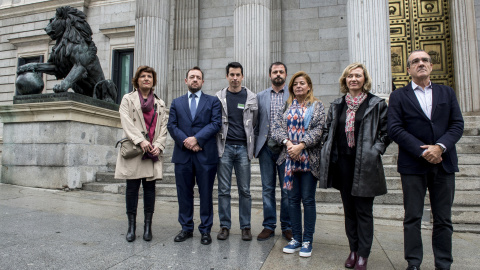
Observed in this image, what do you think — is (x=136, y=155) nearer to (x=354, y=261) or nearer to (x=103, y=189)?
(x=354, y=261)

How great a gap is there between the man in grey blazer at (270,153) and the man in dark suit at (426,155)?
132cm

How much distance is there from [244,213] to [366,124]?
5.85 feet

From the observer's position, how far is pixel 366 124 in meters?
3.09

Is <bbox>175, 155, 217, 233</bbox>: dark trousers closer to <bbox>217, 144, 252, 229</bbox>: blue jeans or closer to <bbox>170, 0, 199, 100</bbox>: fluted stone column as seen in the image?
<bbox>217, 144, 252, 229</bbox>: blue jeans

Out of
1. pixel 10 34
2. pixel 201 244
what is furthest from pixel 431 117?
pixel 10 34

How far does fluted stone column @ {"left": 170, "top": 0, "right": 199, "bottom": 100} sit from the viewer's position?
12.7 m

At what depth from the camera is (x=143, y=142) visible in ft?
12.6

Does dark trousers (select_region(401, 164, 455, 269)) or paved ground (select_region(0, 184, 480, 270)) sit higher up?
dark trousers (select_region(401, 164, 455, 269))

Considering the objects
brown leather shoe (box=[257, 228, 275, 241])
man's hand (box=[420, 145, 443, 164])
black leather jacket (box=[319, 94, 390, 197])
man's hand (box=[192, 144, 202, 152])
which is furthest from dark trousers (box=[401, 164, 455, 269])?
man's hand (box=[192, 144, 202, 152])

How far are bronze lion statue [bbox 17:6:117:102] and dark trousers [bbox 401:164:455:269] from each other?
7596 millimetres

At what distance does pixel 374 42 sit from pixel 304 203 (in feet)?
19.2

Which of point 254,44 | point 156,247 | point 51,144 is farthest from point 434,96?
point 51,144

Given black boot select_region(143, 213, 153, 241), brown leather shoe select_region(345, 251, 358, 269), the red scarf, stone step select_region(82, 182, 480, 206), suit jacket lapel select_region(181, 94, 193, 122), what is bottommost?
brown leather shoe select_region(345, 251, 358, 269)

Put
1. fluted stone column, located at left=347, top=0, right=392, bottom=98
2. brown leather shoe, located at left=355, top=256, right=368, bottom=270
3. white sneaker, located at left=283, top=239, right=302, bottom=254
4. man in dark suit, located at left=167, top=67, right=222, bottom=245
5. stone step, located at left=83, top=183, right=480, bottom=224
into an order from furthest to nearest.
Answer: fluted stone column, located at left=347, top=0, right=392, bottom=98
stone step, located at left=83, top=183, right=480, bottom=224
man in dark suit, located at left=167, top=67, right=222, bottom=245
white sneaker, located at left=283, top=239, right=302, bottom=254
brown leather shoe, located at left=355, top=256, right=368, bottom=270
